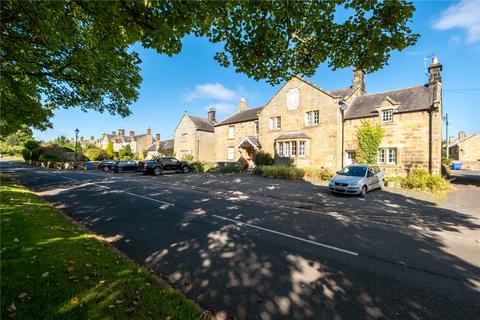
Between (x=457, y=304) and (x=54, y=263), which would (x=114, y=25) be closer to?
(x=54, y=263)

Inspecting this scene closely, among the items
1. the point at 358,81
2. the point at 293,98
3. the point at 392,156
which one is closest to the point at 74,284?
the point at 392,156

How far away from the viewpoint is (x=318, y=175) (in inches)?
777

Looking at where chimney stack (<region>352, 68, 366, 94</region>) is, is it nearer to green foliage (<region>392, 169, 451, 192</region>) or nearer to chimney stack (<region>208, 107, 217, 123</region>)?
green foliage (<region>392, 169, 451, 192</region>)

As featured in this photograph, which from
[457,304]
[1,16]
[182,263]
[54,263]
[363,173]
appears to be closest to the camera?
[457,304]

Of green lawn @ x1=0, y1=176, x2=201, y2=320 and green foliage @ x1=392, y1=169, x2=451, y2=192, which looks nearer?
green lawn @ x1=0, y1=176, x2=201, y2=320

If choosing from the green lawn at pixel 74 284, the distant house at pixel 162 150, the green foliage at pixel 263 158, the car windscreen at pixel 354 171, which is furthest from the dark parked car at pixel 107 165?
the car windscreen at pixel 354 171

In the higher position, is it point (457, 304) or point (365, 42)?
point (365, 42)

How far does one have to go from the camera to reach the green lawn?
2.96m

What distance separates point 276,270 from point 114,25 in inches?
235

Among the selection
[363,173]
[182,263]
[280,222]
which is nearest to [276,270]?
[182,263]

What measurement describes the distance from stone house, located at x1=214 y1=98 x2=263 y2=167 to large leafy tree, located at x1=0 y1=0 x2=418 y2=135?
20.2 meters

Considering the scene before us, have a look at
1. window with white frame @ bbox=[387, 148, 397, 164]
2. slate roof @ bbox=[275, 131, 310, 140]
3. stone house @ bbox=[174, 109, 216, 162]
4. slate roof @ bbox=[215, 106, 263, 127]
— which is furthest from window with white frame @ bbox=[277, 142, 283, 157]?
stone house @ bbox=[174, 109, 216, 162]

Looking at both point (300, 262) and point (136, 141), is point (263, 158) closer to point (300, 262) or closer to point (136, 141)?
point (300, 262)

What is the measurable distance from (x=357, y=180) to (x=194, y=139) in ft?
96.2
